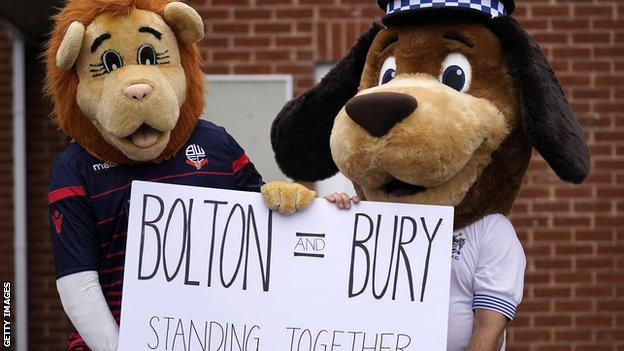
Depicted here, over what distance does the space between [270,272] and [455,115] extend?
744 mm

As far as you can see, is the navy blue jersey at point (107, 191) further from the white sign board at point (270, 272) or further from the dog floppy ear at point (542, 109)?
the dog floppy ear at point (542, 109)

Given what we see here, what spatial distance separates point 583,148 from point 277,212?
3.24 feet

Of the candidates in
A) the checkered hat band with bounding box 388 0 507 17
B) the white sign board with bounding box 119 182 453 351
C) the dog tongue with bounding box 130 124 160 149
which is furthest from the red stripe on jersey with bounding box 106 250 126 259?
the checkered hat band with bounding box 388 0 507 17

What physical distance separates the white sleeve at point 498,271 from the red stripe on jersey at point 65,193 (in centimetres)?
130

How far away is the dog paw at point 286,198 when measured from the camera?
3211 millimetres

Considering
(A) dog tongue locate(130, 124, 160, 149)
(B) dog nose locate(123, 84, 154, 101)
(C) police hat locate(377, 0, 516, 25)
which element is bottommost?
(A) dog tongue locate(130, 124, 160, 149)

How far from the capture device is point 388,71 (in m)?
3.47

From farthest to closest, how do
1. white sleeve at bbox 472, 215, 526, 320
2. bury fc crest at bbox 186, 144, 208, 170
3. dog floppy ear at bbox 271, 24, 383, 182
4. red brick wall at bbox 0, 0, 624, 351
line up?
red brick wall at bbox 0, 0, 624, 351
dog floppy ear at bbox 271, 24, 383, 182
bury fc crest at bbox 186, 144, 208, 170
white sleeve at bbox 472, 215, 526, 320

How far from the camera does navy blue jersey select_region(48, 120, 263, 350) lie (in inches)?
133

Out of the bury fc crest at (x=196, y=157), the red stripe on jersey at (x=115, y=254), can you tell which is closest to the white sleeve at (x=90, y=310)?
the red stripe on jersey at (x=115, y=254)

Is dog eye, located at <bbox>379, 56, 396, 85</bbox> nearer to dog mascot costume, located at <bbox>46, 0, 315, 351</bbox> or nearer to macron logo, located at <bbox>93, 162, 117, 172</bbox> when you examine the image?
dog mascot costume, located at <bbox>46, 0, 315, 351</bbox>

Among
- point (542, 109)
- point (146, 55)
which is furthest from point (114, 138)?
point (542, 109)

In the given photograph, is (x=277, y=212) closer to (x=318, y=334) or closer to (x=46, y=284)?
(x=318, y=334)

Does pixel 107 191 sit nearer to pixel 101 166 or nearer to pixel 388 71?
pixel 101 166
